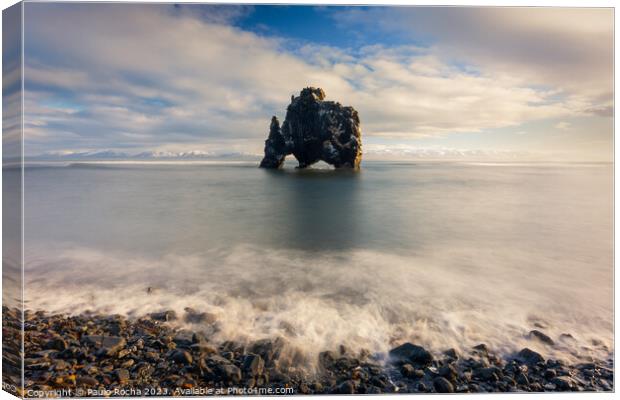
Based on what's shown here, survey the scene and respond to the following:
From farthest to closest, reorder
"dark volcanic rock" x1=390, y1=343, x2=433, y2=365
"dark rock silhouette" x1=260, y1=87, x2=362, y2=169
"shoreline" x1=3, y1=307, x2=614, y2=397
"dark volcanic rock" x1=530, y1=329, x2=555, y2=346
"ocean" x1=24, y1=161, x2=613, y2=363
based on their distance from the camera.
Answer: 1. "dark rock silhouette" x1=260, y1=87, x2=362, y2=169
2. "ocean" x1=24, y1=161, x2=613, y2=363
3. "dark volcanic rock" x1=530, y1=329, x2=555, y2=346
4. "dark volcanic rock" x1=390, y1=343, x2=433, y2=365
5. "shoreline" x1=3, y1=307, x2=614, y2=397

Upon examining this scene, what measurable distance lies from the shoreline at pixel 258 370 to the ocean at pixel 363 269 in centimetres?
19

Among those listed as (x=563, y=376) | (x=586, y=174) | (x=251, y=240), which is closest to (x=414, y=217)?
(x=586, y=174)

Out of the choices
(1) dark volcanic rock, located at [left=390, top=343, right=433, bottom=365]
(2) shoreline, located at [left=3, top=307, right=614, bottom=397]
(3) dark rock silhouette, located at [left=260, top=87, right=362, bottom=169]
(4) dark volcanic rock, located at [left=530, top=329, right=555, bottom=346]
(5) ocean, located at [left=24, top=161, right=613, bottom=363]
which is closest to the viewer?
(2) shoreline, located at [left=3, top=307, right=614, bottom=397]

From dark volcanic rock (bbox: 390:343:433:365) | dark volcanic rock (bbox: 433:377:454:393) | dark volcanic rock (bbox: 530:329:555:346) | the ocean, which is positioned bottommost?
dark volcanic rock (bbox: 433:377:454:393)

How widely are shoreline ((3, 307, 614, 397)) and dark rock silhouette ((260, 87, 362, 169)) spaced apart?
24.5m

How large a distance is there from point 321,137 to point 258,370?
27.2 m

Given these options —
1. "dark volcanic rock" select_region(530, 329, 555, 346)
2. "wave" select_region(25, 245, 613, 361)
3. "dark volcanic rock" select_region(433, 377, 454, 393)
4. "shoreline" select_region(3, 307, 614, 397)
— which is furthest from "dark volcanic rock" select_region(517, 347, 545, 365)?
"dark volcanic rock" select_region(433, 377, 454, 393)

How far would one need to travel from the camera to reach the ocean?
457cm

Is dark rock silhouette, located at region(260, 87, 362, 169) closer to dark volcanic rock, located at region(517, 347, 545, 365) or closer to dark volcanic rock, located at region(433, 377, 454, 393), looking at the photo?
dark volcanic rock, located at region(517, 347, 545, 365)

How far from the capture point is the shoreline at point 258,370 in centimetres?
388

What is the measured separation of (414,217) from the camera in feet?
28.2

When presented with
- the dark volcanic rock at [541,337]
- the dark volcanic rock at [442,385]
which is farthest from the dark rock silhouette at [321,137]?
the dark volcanic rock at [442,385]

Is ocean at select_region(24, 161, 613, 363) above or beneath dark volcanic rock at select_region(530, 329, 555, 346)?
above

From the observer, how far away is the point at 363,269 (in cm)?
604
